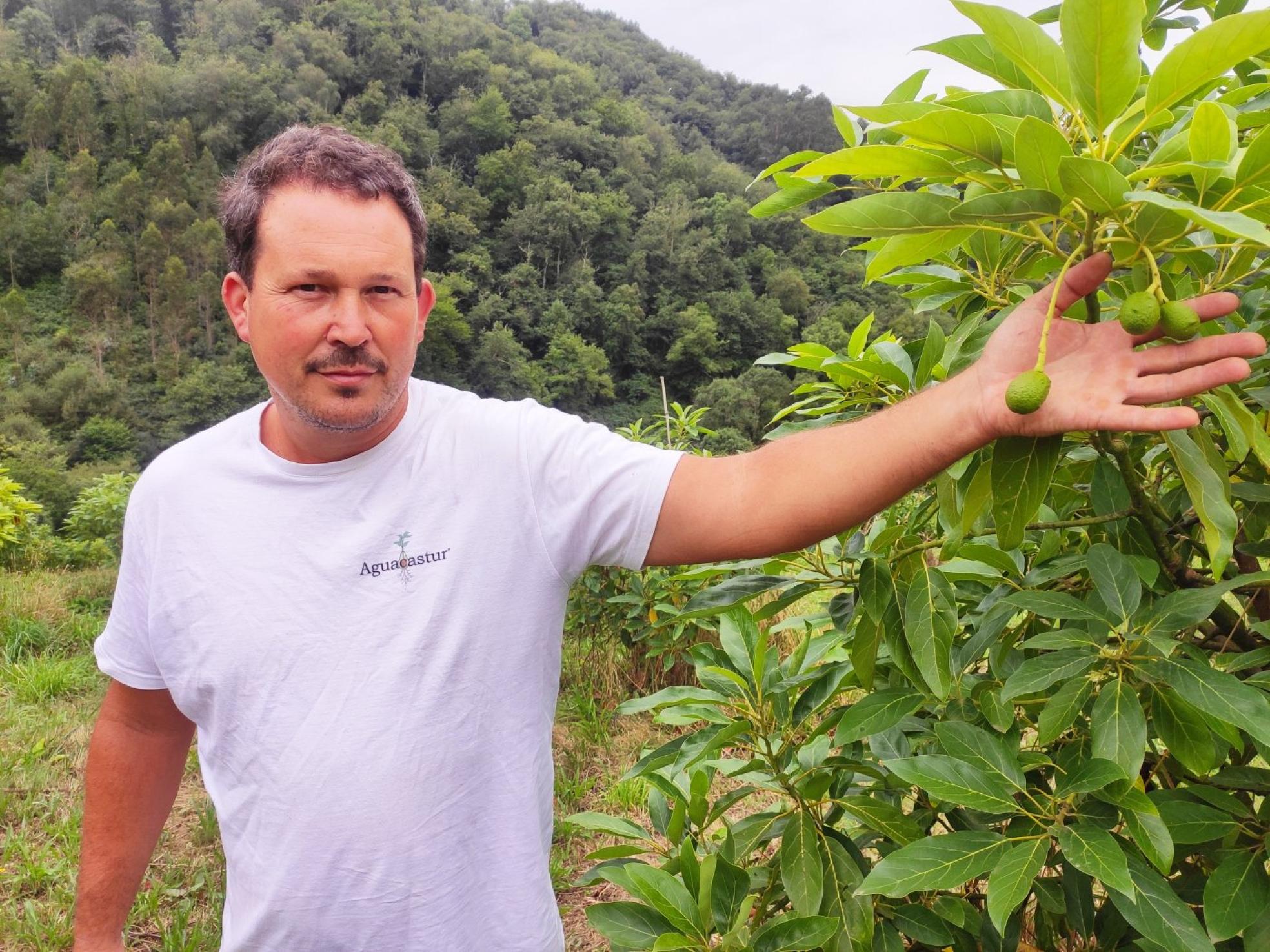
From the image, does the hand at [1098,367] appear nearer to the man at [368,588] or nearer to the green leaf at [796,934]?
the man at [368,588]

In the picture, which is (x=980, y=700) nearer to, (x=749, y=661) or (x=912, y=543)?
(x=912, y=543)

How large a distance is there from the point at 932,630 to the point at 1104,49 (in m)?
0.57

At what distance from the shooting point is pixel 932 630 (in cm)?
92

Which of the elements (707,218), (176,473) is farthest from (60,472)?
(707,218)

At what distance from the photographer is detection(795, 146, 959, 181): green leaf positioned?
665 millimetres

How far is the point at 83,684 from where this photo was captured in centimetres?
432

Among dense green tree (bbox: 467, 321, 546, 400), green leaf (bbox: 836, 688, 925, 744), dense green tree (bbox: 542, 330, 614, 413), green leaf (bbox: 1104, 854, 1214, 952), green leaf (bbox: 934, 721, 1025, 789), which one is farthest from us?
dense green tree (bbox: 542, 330, 614, 413)

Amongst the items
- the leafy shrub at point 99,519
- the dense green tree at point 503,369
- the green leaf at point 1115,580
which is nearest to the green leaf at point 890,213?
the green leaf at point 1115,580

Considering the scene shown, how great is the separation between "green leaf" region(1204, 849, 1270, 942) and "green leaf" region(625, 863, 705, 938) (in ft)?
1.68

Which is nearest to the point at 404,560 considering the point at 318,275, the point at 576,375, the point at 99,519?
the point at 318,275

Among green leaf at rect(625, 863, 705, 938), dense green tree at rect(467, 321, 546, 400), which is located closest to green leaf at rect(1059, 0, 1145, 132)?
green leaf at rect(625, 863, 705, 938)

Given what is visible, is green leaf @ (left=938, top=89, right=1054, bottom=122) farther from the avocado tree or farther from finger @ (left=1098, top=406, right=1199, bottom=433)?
finger @ (left=1098, top=406, right=1199, bottom=433)

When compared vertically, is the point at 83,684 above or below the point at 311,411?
below

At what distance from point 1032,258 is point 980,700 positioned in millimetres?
521
